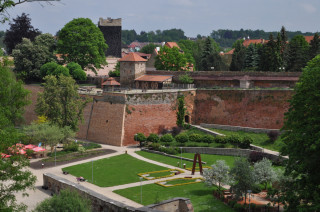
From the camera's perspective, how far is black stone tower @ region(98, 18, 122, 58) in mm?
68500

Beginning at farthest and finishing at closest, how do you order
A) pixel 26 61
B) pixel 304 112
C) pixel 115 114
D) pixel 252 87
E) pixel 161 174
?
pixel 26 61 < pixel 252 87 < pixel 115 114 < pixel 161 174 < pixel 304 112

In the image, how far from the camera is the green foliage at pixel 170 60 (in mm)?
53188

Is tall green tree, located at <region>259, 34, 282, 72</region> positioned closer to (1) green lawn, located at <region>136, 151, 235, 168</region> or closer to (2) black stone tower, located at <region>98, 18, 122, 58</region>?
(1) green lawn, located at <region>136, 151, 235, 168</region>

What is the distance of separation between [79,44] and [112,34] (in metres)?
16.2

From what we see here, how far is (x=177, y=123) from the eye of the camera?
42.7 metres

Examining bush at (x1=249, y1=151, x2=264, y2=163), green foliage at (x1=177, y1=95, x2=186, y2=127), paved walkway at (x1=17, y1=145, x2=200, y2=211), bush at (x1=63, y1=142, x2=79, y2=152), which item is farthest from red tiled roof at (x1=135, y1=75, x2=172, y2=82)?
bush at (x1=249, y1=151, x2=264, y2=163)

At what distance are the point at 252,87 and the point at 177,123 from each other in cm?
853

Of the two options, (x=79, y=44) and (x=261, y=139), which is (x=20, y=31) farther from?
(x=261, y=139)

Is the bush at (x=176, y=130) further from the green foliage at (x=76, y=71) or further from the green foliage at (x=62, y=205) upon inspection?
the green foliage at (x=62, y=205)

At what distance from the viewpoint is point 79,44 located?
53562 millimetres

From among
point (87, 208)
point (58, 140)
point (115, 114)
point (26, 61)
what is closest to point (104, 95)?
point (115, 114)

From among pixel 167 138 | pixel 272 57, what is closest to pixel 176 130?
pixel 167 138

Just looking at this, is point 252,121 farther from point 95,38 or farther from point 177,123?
point 95,38

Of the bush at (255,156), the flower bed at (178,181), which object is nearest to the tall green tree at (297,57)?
the bush at (255,156)
